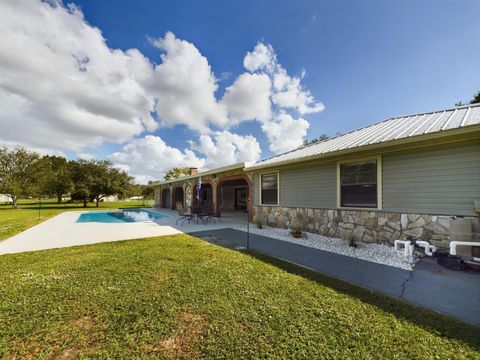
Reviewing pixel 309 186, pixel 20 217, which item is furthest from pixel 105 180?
pixel 309 186

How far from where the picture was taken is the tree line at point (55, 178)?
2456 centimetres

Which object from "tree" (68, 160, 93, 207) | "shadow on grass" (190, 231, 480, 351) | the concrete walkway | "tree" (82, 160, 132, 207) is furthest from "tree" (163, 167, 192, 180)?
"shadow on grass" (190, 231, 480, 351)

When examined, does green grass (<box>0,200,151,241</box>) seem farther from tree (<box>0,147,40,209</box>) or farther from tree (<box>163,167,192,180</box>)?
tree (<box>163,167,192,180</box>)

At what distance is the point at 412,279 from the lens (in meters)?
3.84

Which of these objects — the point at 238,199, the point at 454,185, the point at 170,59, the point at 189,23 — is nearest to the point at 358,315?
the point at 454,185

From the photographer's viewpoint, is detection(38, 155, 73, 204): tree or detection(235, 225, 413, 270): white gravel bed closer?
detection(235, 225, 413, 270): white gravel bed

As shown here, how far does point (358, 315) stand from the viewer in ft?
8.82

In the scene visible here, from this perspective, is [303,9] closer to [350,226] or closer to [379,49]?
[379,49]

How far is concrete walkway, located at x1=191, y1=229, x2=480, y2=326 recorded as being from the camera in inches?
116

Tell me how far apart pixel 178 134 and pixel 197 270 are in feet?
72.2

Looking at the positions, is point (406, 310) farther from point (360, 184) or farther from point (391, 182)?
point (360, 184)

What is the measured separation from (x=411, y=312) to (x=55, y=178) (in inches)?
1479

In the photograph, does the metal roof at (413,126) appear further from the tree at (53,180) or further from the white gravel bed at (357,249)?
the tree at (53,180)

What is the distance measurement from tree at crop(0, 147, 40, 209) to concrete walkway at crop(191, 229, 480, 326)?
32758mm
